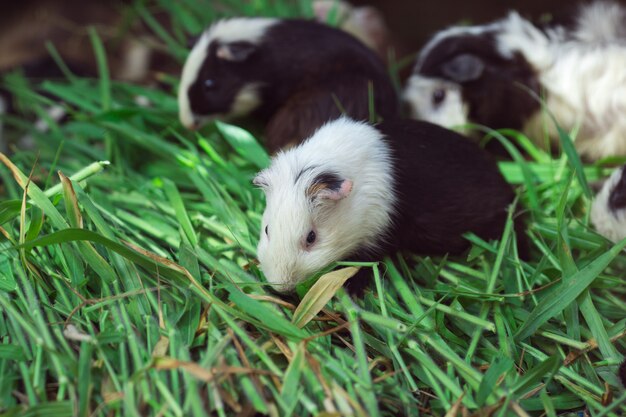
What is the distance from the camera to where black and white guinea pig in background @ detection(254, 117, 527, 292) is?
1.60 m

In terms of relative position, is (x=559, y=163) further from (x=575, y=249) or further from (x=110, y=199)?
(x=110, y=199)

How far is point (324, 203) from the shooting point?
163cm

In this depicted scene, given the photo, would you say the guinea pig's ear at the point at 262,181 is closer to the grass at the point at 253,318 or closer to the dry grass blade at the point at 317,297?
the grass at the point at 253,318

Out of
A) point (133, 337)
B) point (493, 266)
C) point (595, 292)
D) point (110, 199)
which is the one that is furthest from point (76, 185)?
point (595, 292)

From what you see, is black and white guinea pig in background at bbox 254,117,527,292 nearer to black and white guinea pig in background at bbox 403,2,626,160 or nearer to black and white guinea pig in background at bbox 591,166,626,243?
black and white guinea pig in background at bbox 591,166,626,243

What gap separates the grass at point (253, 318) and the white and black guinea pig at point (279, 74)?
0.89ft

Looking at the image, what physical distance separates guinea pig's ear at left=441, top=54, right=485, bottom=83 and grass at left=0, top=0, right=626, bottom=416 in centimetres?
57

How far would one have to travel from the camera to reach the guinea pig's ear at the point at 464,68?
250cm

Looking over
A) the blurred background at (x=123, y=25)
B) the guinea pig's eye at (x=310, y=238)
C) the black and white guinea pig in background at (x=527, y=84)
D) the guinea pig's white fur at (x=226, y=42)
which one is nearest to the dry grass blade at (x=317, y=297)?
the guinea pig's eye at (x=310, y=238)

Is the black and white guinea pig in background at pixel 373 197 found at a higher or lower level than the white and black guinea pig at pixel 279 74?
lower

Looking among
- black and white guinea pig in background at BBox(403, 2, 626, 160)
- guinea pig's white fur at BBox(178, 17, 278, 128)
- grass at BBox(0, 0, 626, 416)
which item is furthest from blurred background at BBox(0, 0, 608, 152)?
grass at BBox(0, 0, 626, 416)

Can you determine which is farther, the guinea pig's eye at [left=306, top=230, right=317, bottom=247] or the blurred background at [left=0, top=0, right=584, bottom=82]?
the blurred background at [left=0, top=0, right=584, bottom=82]

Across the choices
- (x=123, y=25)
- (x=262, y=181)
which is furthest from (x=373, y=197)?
(x=123, y=25)

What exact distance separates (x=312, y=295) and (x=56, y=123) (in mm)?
1662
